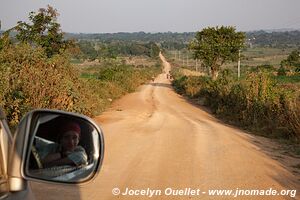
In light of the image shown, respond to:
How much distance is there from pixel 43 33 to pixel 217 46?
18817mm

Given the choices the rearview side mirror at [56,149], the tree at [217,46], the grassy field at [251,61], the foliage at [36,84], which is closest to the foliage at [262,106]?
the foliage at [36,84]

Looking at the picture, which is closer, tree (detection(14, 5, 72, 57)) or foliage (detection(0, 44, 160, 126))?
foliage (detection(0, 44, 160, 126))

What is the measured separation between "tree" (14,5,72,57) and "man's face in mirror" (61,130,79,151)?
809 inches

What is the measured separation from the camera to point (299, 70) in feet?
192

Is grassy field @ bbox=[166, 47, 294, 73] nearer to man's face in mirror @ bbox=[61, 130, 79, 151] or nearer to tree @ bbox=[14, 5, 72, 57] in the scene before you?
tree @ bbox=[14, 5, 72, 57]

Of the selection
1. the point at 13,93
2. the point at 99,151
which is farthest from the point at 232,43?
the point at 99,151

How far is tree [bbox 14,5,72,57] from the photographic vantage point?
22392 mm

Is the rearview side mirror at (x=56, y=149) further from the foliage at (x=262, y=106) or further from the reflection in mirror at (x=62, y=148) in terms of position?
the foliage at (x=262, y=106)

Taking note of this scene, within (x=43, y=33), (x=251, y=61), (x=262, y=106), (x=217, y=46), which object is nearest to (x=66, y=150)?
(x=262, y=106)

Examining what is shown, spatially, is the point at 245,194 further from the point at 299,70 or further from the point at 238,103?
the point at 299,70

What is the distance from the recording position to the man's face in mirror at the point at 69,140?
6.75 feet
